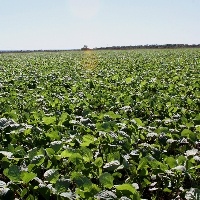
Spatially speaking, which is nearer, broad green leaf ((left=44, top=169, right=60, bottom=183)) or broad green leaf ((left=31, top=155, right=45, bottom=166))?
broad green leaf ((left=44, top=169, right=60, bottom=183))

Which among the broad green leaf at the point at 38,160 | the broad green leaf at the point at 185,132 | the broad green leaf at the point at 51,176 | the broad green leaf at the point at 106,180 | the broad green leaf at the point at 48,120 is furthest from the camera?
the broad green leaf at the point at 48,120

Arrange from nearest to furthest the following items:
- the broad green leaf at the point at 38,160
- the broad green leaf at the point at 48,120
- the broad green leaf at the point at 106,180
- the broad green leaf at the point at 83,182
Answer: the broad green leaf at the point at 83,182, the broad green leaf at the point at 106,180, the broad green leaf at the point at 38,160, the broad green leaf at the point at 48,120

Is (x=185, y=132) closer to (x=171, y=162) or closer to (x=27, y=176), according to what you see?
(x=171, y=162)

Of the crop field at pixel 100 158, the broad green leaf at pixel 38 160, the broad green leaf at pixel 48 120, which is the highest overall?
the broad green leaf at pixel 48 120

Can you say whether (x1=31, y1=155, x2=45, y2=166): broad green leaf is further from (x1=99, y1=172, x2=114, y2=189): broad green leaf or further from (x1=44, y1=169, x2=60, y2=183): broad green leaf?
(x1=99, y1=172, x2=114, y2=189): broad green leaf

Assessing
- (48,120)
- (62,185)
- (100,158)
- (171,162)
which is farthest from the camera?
(48,120)

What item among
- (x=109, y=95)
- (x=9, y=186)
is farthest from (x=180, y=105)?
(x=9, y=186)

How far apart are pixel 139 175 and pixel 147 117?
3472mm

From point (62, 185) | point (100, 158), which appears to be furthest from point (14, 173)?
point (100, 158)

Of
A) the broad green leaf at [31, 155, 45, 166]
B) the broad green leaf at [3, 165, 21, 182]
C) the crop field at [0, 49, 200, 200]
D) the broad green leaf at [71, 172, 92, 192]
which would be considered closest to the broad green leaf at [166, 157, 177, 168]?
the crop field at [0, 49, 200, 200]

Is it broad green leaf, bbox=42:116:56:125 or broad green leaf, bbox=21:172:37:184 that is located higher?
broad green leaf, bbox=42:116:56:125

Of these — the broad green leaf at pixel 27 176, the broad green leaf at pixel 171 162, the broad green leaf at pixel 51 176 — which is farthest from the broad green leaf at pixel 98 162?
the broad green leaf at pixel 27 176

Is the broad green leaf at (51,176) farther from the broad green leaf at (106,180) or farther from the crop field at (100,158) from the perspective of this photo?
the broad green leaf at (106,180)

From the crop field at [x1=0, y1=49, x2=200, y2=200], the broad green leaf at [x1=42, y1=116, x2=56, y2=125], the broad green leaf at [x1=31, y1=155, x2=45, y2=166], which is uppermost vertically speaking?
the broad green leaf at [x1=42, y1=116, x2=56, y2=125]
